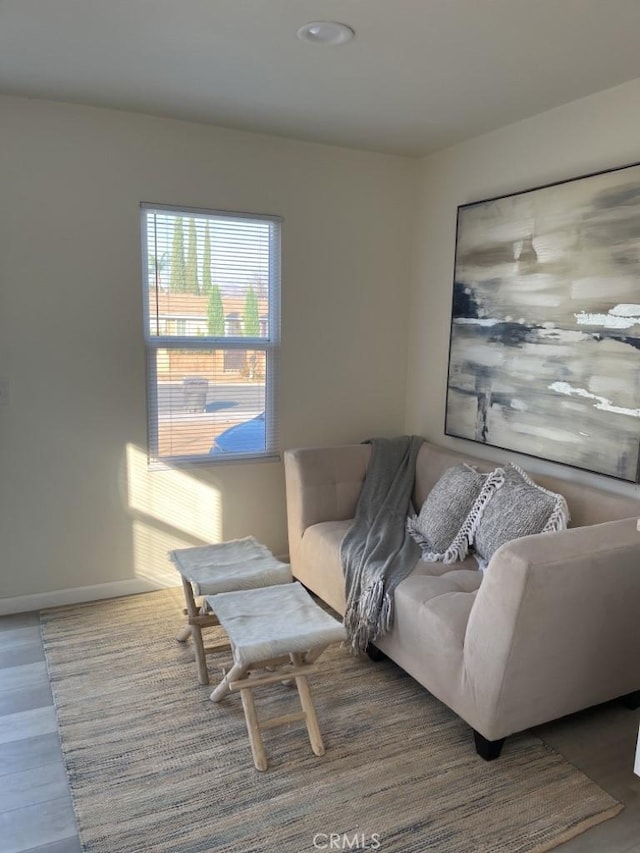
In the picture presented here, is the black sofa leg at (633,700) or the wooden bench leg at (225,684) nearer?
the wooden bench leg at (225,684)

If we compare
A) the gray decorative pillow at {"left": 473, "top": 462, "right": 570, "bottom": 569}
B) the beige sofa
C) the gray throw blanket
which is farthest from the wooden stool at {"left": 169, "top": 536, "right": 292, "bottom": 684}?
the gray decorative pillow at {"left": 473, "top": 462, "right": 570, "bottom": 569}

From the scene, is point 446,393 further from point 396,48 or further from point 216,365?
point 396,48

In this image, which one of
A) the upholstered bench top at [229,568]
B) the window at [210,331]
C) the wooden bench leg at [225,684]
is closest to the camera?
the wooden bench leg at [225,684]

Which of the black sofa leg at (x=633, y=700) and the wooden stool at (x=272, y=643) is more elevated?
the wooden stool at (x=272, y=643)

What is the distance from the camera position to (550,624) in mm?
2074

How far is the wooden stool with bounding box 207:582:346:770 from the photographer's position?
2.15m

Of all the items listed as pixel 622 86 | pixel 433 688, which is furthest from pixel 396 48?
pixel 433 688

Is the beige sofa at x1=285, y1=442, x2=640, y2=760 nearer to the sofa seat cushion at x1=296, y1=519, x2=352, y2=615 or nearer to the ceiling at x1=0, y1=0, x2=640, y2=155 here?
the sofa seat cushion at x1=296, y1=519, x2=352, y2=615

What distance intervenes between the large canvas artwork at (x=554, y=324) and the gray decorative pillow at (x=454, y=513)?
0.35 m

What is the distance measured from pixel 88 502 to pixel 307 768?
1805 millimetres

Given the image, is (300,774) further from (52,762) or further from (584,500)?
(584,500)

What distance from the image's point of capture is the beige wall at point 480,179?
270 cm

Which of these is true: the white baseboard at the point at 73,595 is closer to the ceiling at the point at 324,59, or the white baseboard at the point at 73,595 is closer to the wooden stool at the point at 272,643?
the wooden stool at the point at 272,643

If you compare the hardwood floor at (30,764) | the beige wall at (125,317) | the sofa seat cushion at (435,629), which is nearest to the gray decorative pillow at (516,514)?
the sofa seat cushion at (435,629)
